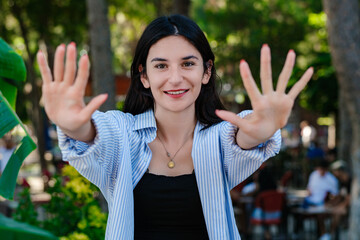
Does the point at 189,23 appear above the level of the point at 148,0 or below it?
below

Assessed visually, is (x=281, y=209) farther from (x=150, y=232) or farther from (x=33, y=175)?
(x=33, y=175)

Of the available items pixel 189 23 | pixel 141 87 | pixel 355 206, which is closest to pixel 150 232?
pixel 141 87

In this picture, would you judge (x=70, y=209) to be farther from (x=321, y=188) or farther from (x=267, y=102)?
(x=321, y=188)

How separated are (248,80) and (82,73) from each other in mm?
553

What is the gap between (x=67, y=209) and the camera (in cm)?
462

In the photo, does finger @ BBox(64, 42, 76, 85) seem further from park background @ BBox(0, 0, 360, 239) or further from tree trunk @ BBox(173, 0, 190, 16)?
tree trunk @ BBox(173, 0, 190, 16)

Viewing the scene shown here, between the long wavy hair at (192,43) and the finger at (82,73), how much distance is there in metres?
0.71

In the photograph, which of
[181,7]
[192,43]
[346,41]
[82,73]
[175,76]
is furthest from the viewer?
[181,7]

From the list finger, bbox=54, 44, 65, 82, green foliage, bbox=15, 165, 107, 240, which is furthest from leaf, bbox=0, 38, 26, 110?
green foliage, bbox=15, 165, 107, 240

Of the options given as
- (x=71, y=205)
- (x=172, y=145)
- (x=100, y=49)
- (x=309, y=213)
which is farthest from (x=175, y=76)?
(x=309, y=213)

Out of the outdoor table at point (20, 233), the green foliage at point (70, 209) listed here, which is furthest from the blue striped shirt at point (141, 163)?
the green foliage at point (70, 209)

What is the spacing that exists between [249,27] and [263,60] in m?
19.3

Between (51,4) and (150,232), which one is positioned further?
(51,4)

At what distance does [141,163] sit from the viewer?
8.04 ft
